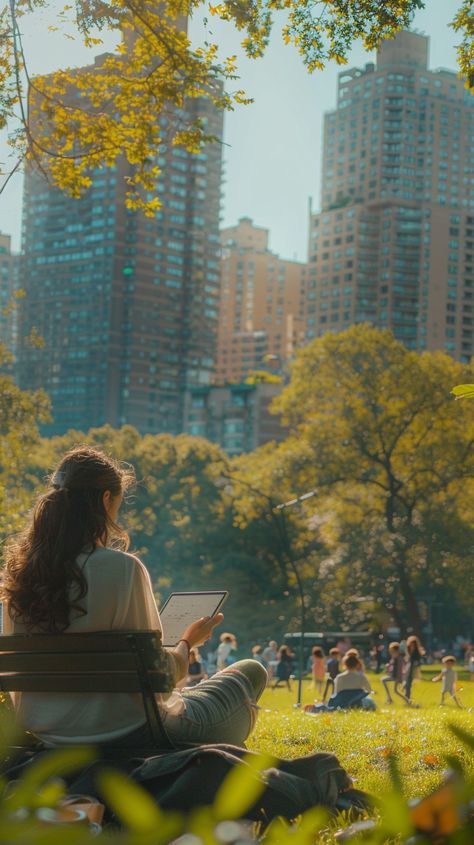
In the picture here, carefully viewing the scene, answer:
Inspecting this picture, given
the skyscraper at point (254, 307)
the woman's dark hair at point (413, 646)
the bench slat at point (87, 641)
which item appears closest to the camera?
the bench slat at point (87, 641)

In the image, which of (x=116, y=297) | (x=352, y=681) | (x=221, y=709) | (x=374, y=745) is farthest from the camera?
(x=116, y=297)

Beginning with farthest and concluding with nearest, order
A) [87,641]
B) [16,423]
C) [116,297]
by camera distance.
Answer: [116,297]
[16,423]
[87,641]

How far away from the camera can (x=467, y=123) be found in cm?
14500

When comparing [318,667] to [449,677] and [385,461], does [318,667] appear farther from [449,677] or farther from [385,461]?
[385,461]

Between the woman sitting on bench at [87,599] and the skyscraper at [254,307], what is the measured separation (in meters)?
184

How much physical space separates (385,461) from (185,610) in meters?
42.3

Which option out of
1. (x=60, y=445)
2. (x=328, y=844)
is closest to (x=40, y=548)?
(x=328, y=844)

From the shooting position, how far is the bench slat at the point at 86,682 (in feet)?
13.3

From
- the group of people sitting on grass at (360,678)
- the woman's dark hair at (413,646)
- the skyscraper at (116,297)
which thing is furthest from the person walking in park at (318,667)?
the skyscraper at (116,297)

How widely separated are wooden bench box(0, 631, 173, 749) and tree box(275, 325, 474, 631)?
40761 millimetres

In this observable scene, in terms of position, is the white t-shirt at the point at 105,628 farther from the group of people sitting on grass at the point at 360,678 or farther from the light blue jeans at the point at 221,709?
the group of people sitting on grass at the point at 360,678

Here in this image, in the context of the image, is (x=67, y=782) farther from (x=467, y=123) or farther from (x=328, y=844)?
(x=467, y=123)

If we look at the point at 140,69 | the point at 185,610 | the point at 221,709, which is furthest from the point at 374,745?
the point at 140,69

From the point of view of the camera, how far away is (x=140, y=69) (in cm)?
1248
